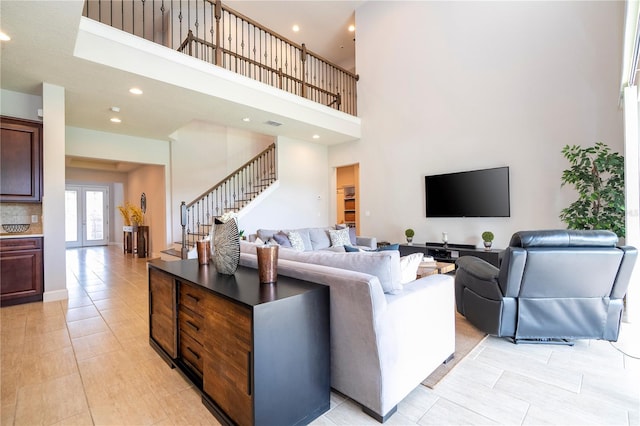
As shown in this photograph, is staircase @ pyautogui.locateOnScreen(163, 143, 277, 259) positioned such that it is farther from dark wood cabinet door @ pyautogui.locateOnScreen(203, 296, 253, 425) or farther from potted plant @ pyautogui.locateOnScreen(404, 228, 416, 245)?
dark wood cabinet door @ pyautogui.locateOnScreen(203, 296, 253, 425)

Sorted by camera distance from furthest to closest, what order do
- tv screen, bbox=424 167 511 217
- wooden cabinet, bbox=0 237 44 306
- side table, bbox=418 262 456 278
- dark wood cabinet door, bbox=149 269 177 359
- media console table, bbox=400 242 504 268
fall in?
tv screen, bbox=424 167 511 217, media console table, bbox=400 242 504 268, wooden cabinet, bbox=0 237 44 306, side table, bbox=418 262 456 278, dark wood cabinet door, bbox=149 269 177 359

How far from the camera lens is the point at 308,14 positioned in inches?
283

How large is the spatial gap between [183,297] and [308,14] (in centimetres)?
747

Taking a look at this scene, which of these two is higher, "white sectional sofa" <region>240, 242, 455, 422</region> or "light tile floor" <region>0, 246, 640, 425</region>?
"white sectional sofa" <region>240, 242, 455, 422</region>

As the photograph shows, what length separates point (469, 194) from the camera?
5.24m

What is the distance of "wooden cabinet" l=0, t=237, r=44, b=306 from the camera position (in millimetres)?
3662

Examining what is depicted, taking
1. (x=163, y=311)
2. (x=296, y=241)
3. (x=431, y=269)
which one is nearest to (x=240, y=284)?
(x=163, y=311)

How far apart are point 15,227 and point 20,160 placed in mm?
1027

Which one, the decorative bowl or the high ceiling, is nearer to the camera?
the high ceiling

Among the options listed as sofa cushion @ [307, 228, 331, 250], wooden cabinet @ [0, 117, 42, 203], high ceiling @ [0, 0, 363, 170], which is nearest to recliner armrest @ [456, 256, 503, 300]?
sofa cushion @ [307, 228, 331, 250]

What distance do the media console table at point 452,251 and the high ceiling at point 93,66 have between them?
446 centimetres

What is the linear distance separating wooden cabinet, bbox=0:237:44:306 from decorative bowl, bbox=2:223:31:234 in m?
0.63

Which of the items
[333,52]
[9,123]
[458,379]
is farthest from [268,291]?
[333,52]

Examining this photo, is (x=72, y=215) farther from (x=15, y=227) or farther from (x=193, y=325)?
(x=193, y=325)
